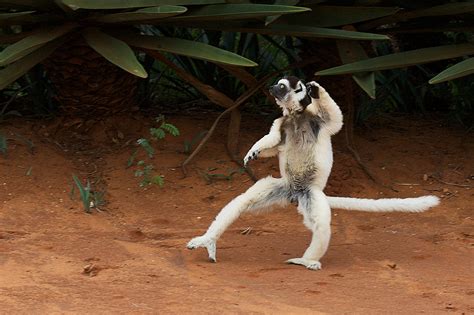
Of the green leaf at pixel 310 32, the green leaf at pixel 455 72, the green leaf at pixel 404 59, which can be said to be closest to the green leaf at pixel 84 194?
the green leaf at pixel 310 32

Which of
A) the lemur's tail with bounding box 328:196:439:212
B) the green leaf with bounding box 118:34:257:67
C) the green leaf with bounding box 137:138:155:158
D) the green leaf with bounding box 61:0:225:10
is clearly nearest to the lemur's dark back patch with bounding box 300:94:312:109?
the lemur's tail with bounding box 328:196:439:212

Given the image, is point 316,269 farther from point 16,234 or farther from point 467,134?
point 467,134

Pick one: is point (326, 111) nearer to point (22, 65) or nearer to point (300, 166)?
point (300, 166)

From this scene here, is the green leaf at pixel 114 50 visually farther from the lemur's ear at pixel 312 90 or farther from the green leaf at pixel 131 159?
the lemur's ear at pixel 312 90

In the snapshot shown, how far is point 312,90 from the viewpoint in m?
5.44

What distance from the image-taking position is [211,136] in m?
7.36

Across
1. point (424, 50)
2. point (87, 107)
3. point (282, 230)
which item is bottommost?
point (282, 230)

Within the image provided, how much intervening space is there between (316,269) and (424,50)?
2.22 metres

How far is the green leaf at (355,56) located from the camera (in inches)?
257

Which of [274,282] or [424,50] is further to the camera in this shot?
[424,50]

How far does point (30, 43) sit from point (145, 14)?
0.73 meters

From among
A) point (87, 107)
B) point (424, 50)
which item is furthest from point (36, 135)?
point (424, 50)

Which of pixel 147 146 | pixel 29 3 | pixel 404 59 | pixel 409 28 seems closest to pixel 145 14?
pixel 29 3

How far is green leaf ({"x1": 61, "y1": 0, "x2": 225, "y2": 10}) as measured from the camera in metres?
5.97
